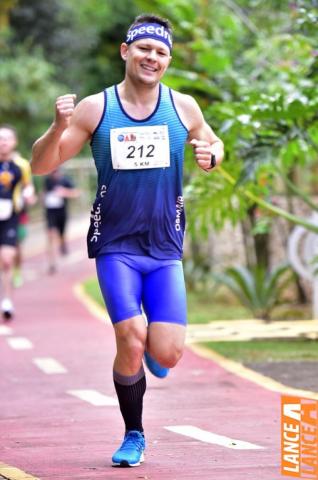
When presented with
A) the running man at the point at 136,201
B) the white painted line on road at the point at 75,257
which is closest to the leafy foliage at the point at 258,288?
the running man at the point at 136,201

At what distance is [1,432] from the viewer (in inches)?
327

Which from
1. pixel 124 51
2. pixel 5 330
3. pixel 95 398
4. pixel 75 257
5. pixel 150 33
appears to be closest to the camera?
pixel 150 33

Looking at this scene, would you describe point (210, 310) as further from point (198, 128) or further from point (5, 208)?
point (198, 128)

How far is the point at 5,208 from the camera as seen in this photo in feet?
54.6

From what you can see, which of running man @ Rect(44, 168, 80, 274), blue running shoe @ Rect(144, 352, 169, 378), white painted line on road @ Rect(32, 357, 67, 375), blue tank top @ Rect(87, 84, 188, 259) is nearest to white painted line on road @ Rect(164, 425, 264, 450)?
blue running shoe @ Rect(144, 352, 169, 378)

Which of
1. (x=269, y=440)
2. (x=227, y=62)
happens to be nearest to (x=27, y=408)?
(x=269, y=440)

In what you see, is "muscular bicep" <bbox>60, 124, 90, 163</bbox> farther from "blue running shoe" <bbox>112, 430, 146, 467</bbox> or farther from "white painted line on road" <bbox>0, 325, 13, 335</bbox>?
"white painted line on road" <bbox>0, 325, 13, 335</bbox>

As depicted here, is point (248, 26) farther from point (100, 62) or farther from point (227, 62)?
point (100, 62)

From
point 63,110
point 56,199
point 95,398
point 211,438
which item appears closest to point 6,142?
point 95,398

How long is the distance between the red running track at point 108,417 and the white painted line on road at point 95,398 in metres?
0.08

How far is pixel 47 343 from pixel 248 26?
5.59 metres

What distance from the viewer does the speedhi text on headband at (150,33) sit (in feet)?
22.9

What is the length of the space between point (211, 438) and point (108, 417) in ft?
4.22

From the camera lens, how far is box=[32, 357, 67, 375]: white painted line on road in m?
11.8
